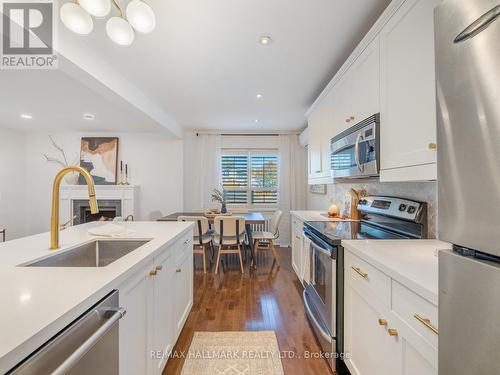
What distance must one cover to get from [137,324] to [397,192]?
2025 millimetres

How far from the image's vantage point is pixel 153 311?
1.30 metres

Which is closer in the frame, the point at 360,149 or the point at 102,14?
the point at 102,14

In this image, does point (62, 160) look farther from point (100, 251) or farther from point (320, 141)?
point (320, 141)

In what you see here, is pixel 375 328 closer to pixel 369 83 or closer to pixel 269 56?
pixel 369 83

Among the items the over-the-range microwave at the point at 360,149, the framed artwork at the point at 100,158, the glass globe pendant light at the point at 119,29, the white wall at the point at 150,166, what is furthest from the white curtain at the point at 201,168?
Result: the glass globe pendant light at the point at 119,29

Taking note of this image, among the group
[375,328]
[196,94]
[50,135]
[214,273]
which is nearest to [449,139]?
[375,328]

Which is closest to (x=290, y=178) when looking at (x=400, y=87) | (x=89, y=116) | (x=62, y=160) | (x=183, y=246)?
(x=183, y=246)

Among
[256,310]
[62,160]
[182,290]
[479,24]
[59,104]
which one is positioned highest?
[59,104]

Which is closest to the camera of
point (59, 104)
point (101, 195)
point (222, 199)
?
point (59, 104)

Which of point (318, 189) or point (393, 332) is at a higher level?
point (318, 189)

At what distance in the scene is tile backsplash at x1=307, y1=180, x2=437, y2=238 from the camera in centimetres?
151

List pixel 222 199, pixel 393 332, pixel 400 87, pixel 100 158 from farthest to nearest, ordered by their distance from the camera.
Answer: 1. pixel 100 158
2. pixel 222 199
3. pixel 400 87
4. pixel 393 332

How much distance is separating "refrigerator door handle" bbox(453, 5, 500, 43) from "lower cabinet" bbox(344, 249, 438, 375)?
0.81m

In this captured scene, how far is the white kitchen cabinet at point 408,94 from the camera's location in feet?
3.71
